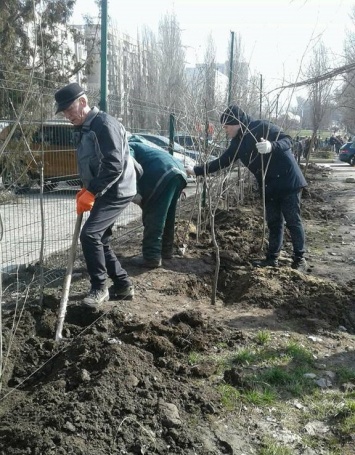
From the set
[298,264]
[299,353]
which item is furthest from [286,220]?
[299,353]

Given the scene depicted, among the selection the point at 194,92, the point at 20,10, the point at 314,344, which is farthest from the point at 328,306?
the point at 20,10

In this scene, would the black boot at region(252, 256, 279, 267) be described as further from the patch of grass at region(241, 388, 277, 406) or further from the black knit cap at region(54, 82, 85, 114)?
the black knit cap at region(54, 82, 85, 114)

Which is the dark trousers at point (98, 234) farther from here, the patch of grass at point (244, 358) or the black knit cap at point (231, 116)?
the black knit cap at point (231, 116)

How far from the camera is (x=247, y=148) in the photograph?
5969 millimetres

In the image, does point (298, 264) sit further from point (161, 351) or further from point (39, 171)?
point (39, 171)

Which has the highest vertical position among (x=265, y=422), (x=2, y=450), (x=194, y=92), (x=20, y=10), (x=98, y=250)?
(x=20, y=10)

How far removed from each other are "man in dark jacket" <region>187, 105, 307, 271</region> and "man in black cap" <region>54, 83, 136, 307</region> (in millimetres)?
1677

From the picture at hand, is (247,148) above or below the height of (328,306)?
above

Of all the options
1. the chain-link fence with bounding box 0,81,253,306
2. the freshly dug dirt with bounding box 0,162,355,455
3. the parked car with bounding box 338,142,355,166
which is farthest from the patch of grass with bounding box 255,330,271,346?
the parked car with bounding box 338,142,355,166

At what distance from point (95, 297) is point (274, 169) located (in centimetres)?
260

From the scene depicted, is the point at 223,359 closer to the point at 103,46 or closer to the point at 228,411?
the point at 228,411

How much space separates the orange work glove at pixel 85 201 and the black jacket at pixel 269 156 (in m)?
1.94

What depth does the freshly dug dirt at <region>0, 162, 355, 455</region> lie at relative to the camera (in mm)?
2549

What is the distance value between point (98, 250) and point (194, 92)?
4321mm
